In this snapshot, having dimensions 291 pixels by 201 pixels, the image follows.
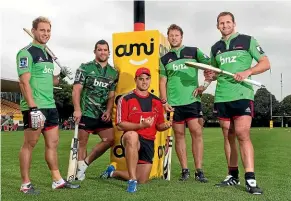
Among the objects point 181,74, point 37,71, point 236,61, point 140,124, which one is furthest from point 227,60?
point 37,71

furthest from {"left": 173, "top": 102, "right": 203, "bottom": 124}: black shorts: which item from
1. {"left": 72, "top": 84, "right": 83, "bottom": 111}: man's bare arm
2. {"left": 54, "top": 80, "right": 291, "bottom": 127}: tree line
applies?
{"left": 54, "top": 80, "right": 291, "bottom": 127}: tree line

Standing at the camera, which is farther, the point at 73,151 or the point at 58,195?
the point at 73,151

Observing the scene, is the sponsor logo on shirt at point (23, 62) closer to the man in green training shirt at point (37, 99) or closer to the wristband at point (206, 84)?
the man in green training shirt at point (37, 99)

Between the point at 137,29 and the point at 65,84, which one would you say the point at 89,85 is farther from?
the point at 65,84

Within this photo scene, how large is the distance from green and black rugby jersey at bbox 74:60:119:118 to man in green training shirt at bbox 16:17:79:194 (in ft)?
2.65

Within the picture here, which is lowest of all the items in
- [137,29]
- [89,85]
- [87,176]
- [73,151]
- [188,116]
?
[87,176]

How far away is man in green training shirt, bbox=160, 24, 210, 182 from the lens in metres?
6.25

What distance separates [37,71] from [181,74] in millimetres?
2178

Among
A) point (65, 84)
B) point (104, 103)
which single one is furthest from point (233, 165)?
point (65, 84)

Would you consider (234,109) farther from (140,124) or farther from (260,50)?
(140,124)

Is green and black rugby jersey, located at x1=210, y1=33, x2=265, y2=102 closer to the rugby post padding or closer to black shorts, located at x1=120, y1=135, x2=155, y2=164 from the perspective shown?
black shorts, located at x1=120, y1=135, x2=155, y2=164

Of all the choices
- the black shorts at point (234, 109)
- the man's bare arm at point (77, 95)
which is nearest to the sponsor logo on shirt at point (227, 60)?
the black shorts at point (234, 109)

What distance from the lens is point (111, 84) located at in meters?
6.39

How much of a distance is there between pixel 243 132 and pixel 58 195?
2424mm
